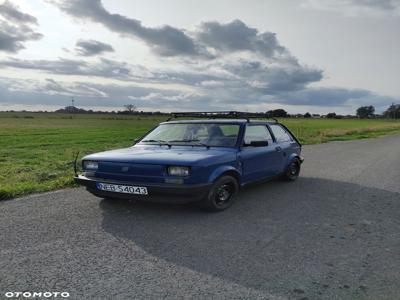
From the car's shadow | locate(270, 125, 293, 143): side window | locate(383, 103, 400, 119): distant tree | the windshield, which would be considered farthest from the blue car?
locate(383, 103, 400, 119): distant tree

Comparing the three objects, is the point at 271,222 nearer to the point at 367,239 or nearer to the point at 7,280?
the point at 367,239

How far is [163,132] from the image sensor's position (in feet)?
21.4

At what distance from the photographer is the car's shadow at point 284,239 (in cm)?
319

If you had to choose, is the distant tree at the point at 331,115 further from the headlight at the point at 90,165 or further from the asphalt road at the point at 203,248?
the headlight at the point at 90,165

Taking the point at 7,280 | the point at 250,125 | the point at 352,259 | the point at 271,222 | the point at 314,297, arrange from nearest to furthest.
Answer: the point at 314,297, the point at 7,280, the point at 352,259, the point at 271,222, the point at 250,125

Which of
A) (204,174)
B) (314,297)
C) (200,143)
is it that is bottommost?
(314,297)

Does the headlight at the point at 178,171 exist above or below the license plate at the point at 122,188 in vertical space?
above

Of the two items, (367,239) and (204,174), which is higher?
(204,174)

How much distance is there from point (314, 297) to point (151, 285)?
1.34 metres

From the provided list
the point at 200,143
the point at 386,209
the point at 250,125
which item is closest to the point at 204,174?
the point at 200,143

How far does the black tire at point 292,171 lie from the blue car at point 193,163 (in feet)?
1.37

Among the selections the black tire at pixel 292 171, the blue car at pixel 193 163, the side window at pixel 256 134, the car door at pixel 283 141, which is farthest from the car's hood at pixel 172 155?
the black tire at pixel 292 171

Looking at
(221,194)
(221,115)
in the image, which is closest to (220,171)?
(221,194)

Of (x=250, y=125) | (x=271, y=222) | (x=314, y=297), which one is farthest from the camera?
(x=250, y=125)
